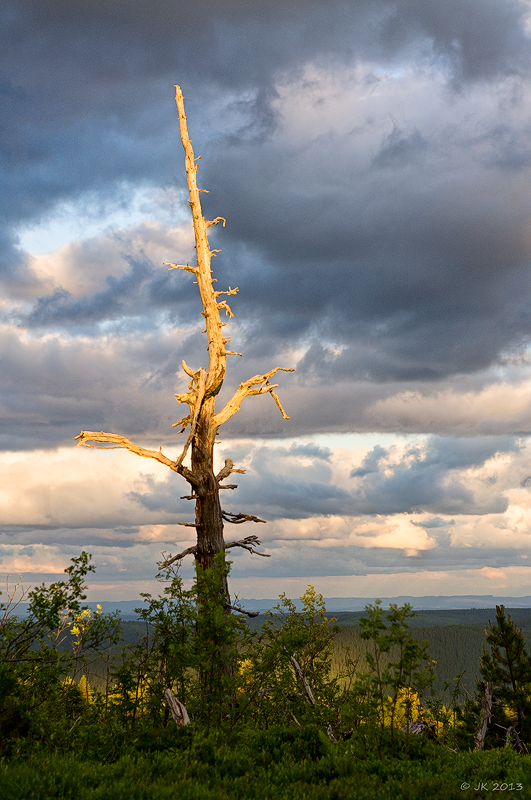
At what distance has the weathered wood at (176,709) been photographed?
9188mm

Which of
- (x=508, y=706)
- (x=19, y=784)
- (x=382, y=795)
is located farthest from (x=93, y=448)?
(x=508, y=706)

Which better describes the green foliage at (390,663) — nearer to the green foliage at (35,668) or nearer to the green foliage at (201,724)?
the green foliage at (201,724)

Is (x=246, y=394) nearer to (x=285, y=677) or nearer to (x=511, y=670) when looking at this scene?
(x=285, y=677)

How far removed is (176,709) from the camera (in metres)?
9.32

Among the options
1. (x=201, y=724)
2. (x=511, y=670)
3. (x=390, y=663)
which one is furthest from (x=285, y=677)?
(x=511, y=670)

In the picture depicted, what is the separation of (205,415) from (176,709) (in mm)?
8016

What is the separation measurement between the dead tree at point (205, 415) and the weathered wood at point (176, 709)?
4367 mm

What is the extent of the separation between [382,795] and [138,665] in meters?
4.34

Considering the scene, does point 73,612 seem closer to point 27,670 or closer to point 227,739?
point 27,670

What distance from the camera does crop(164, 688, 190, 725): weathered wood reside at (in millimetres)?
9188

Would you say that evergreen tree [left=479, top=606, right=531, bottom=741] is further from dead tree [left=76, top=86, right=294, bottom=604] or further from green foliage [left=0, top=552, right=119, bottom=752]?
green foliage [left=0, top=552, right=119, bottom=752]

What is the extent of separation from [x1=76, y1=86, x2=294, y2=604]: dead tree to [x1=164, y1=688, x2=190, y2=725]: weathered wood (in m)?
4.37

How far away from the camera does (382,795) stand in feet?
22.1

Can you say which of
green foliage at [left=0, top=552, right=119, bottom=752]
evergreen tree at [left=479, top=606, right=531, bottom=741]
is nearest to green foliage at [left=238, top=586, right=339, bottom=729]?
green foliage at [left=0, top=552, right=119, bottom=752]
